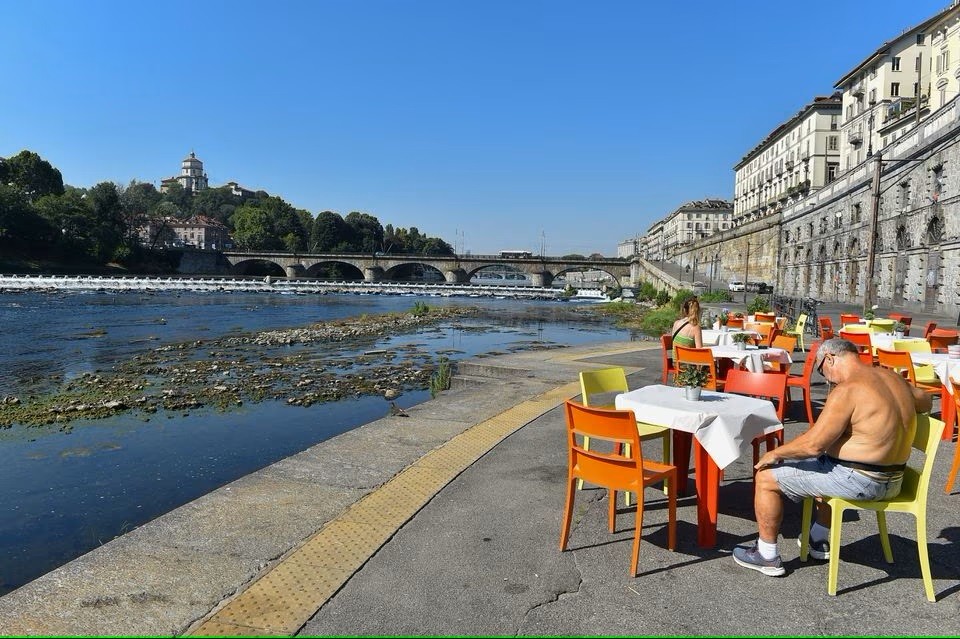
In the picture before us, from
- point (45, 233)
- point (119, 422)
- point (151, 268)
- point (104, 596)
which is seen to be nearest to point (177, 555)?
point (104, 596)

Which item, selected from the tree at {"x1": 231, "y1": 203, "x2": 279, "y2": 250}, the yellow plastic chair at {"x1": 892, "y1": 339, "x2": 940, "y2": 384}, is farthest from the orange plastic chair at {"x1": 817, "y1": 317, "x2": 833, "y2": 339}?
the tree at {"x1": 231, "y1": 203, "x2": 279, "y2": 250}

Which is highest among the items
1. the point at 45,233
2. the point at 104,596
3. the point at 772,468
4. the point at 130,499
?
the point at 45,233

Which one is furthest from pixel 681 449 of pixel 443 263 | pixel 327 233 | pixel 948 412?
pixel 327 233

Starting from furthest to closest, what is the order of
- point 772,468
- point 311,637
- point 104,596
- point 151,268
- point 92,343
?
point 151,268, point 92,343, point 772,468, point 104,596, point 311,637

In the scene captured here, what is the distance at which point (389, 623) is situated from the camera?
3041mm

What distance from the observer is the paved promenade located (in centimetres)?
306

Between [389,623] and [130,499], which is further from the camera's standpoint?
[130,499]

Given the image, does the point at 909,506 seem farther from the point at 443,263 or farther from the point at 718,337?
the point at 443,263

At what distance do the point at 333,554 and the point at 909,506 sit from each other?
3.33m

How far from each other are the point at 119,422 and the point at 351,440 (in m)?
5.03

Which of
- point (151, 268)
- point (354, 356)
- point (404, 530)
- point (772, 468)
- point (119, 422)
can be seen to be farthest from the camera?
point (151, 268)

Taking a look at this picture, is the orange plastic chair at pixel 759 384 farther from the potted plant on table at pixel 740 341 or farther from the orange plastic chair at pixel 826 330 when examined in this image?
the orange plastic chair at pixel 826 330

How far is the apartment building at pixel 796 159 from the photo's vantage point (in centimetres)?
6500

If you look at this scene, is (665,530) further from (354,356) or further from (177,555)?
(354,356)
